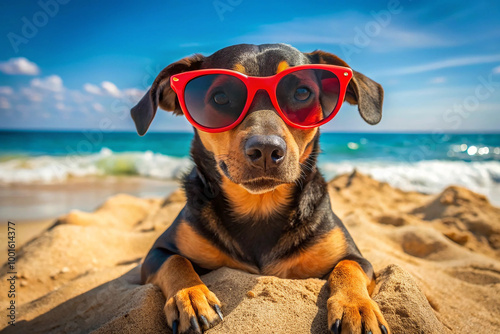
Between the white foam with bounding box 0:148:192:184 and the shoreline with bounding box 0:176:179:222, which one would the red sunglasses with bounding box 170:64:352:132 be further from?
the white foam with bounding box 0:148:192:184

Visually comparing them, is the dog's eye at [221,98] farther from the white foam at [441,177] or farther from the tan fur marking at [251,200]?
the white foam at [441,177]

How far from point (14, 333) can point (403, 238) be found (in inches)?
166

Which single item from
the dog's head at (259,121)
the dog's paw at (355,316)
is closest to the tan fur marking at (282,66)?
the dog's head at (259,121)

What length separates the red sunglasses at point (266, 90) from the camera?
2.38 meters

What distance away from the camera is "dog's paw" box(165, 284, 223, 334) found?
1799 millimetres

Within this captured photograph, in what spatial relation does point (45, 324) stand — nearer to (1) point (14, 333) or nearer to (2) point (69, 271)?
(1) point (14, 333)

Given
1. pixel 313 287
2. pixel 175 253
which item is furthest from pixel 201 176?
pixel 313 287

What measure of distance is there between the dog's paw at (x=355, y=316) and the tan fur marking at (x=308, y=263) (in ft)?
1.95

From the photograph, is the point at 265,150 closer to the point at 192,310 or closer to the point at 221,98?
the point at 221,98

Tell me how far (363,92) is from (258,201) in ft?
3.79

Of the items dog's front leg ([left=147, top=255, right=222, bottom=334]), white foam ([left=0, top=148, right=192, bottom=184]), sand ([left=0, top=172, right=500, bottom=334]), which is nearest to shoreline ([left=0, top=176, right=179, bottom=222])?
white foam ([left=0, top=148, right=192, bottom=184])

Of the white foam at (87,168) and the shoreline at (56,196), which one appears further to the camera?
the white foam at (87,168)

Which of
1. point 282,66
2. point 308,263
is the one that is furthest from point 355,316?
point 282,66

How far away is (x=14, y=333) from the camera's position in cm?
257
